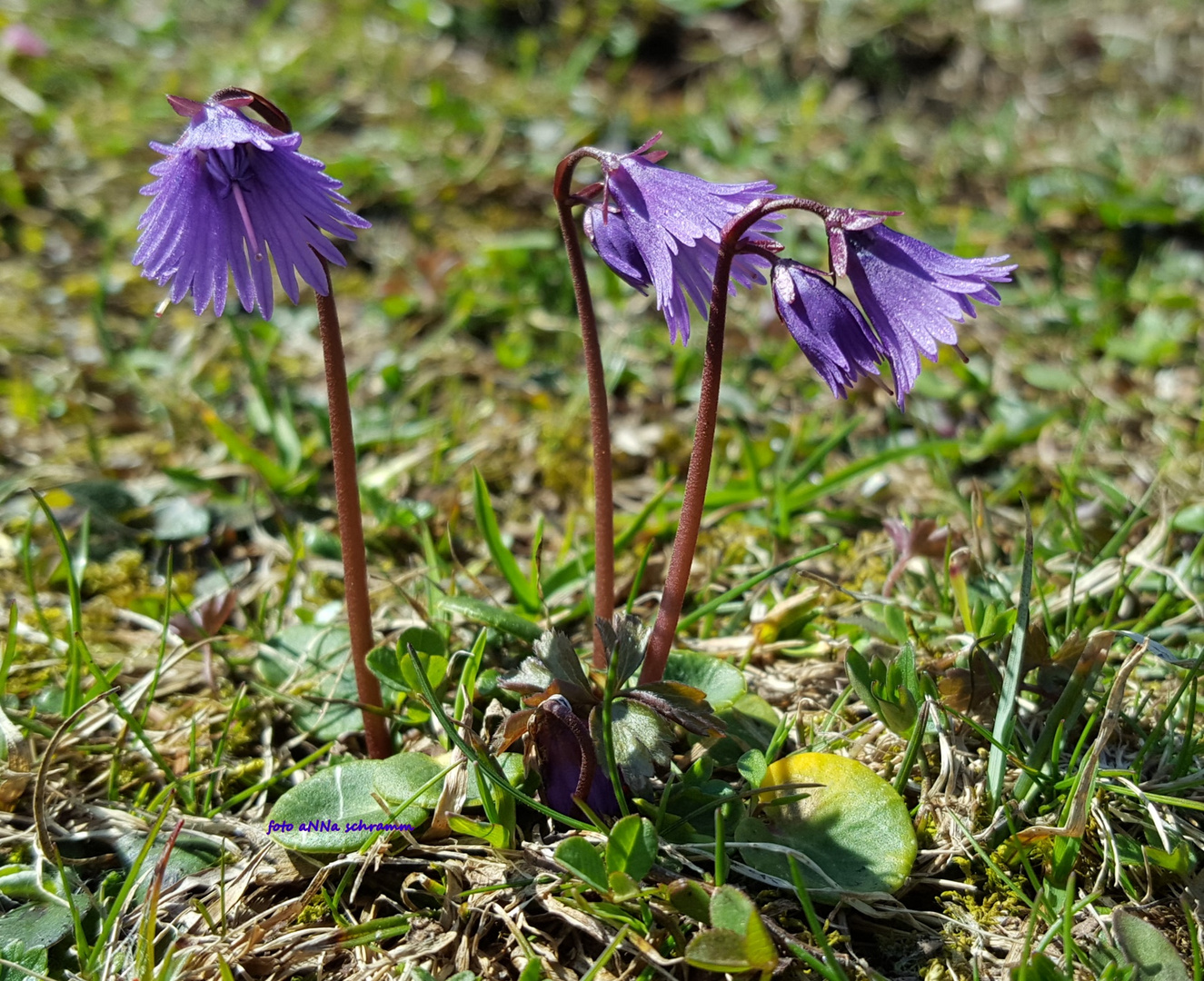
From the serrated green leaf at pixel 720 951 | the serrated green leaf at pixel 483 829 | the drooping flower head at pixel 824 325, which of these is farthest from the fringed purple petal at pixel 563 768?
the drooping flower head at pixel 824 325

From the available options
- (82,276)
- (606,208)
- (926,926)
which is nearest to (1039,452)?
(926,926)

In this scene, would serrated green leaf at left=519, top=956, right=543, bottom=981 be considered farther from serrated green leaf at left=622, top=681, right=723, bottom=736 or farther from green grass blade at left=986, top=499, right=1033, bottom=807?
green grass blade at left=986, top=499, right=1033, bottom=807

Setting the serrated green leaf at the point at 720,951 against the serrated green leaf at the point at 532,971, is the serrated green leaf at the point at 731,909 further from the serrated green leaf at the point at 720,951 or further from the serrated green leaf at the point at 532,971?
the serrated green leaf at the point at 532,971

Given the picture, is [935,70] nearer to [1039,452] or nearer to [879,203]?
[879,203]

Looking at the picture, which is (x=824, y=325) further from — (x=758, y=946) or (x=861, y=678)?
(x=758, y=946)

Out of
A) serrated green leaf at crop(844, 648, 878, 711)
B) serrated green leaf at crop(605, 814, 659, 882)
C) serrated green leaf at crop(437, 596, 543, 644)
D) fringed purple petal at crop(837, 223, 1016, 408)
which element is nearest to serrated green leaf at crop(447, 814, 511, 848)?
serrated green leaf at crop(605, 814, 659, 882)

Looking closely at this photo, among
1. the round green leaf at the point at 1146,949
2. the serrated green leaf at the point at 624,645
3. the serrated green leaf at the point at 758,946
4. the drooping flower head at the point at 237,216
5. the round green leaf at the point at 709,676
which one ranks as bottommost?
the round green leaf at the point at 1146,949
